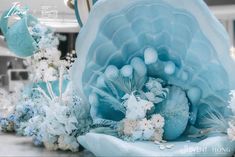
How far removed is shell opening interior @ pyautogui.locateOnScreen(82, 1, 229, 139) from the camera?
0.79 meters

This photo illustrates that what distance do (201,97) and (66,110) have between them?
14.0 inches

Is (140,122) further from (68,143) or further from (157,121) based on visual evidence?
(68,143)

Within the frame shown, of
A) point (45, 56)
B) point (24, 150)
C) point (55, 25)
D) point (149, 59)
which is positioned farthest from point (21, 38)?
point (55, 25)

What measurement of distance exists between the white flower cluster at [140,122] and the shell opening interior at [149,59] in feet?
0.17

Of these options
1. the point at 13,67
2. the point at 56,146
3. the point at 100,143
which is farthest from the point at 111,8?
the point at 13,67

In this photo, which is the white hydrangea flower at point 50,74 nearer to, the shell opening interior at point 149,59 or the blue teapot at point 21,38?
the blue teapot at point 21,38

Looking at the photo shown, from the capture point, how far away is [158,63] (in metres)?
0.84

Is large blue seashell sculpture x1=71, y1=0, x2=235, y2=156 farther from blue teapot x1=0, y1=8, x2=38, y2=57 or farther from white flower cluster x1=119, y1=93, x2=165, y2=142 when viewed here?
blue teapot x1=0, y1=8, x2=38, y2=57

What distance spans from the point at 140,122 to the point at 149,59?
15 centimetres

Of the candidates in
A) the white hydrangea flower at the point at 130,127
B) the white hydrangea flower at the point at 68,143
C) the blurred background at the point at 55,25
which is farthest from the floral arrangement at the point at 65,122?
the blurred background at the point at 55,25

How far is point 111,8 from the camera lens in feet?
2.61

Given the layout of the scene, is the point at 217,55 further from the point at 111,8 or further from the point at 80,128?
the point at 80,128

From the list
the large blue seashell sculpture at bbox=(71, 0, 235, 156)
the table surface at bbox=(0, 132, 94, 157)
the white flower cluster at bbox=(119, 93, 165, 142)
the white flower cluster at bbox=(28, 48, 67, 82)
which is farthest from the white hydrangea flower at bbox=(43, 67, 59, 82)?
the white flower cluster at bbox=(119, 93, 165, 142)

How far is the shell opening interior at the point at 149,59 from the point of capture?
79 centimetres
